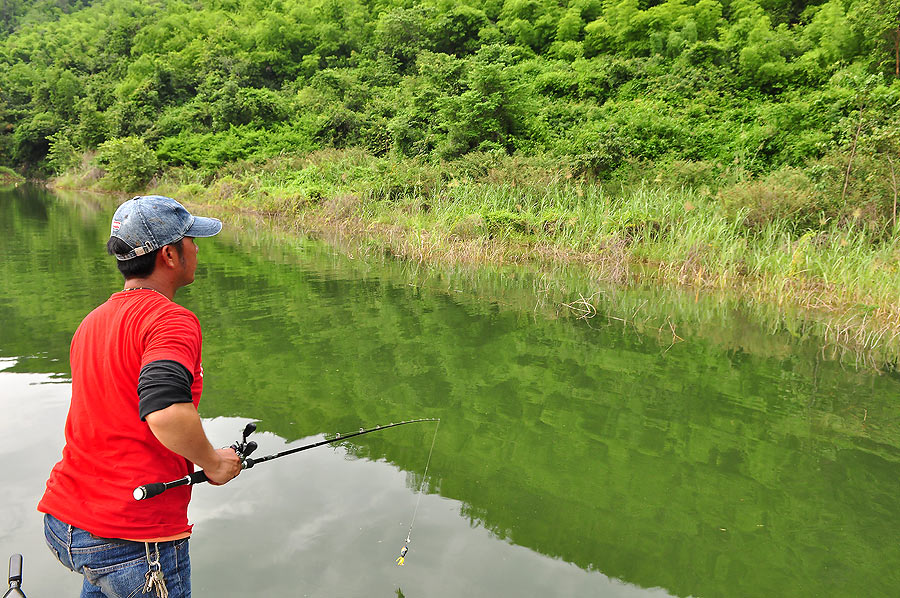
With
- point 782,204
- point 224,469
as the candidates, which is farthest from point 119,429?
point 782,204

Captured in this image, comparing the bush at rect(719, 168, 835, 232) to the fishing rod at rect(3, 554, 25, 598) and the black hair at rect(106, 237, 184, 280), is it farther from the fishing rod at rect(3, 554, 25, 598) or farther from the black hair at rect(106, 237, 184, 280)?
the fishing rod at rect(3, 554, 25, 598)

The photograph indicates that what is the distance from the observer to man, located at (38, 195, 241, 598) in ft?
5.45

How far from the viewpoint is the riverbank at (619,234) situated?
8.70 m

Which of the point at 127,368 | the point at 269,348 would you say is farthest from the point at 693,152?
the point at 127,368

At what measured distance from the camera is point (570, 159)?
16734 millimetres

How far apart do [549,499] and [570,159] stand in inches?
557

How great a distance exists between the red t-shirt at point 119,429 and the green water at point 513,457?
4.98 ft

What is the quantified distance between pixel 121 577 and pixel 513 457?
3.10 m

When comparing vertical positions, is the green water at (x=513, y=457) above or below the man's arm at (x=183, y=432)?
below

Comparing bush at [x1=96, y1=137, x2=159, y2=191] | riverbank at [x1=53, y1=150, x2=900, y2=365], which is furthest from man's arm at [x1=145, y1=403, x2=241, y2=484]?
bush at [x1=96, y1=137, x2=159, y2=191]

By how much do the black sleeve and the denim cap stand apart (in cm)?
42

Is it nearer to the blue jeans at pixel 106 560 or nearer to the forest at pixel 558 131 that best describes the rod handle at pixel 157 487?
the blue jeans at pixel 106 560

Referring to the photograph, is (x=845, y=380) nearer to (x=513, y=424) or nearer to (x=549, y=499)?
(x=513, y=424)

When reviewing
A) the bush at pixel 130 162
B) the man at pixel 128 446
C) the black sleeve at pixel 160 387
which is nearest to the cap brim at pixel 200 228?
the man at pixel 128 446
